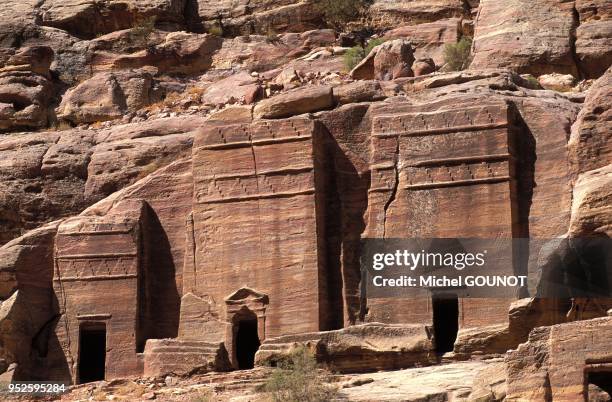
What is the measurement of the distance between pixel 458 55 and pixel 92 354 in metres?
12.8

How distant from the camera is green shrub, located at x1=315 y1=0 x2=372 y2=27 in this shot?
48.2 metres

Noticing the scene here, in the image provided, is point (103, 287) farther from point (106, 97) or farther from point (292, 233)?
point (106, 97)

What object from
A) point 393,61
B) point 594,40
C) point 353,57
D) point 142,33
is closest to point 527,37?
point 594,40

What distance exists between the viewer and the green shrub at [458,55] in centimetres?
4259

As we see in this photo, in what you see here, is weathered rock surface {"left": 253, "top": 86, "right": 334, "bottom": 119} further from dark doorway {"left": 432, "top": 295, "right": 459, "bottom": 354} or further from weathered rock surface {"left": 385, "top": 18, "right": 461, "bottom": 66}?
weathered rock surface {"left": 385, "top": 18, "right": 461, "bottom": 66}

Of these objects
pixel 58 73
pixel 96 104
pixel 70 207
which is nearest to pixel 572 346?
pixel 70 207

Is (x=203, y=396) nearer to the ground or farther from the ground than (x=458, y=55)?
nearer to the ground

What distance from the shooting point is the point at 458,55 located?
43.0m

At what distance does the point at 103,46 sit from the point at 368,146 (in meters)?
16.1

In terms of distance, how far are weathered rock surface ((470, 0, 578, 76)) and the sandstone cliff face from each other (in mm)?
49

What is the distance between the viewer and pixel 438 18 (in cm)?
4731

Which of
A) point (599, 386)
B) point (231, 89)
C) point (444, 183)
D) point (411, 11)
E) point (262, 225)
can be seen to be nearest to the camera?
point (599, 386)

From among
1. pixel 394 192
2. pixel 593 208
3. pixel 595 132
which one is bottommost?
pixel 593 208

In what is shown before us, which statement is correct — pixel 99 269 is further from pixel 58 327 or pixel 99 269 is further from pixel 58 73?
pixel 58 73
